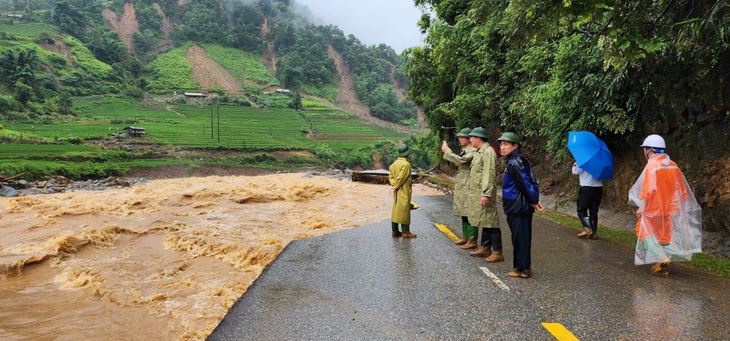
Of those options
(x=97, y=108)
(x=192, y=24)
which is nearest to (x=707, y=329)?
(x=97, y=108)

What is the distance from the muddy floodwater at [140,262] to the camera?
16.4 feet

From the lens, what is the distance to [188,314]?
16.2 feet

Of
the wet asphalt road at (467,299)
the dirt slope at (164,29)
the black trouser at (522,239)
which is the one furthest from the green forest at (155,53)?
the black trouser at (522,239)

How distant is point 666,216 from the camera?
577 cm

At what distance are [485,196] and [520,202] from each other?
24.1 inches

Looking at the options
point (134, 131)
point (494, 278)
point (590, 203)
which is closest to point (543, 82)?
point (590, 203)

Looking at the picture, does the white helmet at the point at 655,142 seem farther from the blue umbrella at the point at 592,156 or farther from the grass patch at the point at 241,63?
the grass patch at the point at 241,63

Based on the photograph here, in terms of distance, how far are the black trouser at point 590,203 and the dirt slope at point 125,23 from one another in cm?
14139

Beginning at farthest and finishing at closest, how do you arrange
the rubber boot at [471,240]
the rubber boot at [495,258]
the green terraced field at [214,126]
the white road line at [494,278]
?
the green terraced field at [214,126], the rubber boot at [471,240], the rubber boot at [495,258], the white road line at [494,278]

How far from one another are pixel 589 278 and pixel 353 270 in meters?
3.22

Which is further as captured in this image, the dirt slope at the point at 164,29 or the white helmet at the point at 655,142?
the dirt slope at the point at 164,29

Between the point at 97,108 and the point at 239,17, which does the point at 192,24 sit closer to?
the point at 239,17

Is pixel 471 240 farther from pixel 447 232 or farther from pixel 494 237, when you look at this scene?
pixel 447 232

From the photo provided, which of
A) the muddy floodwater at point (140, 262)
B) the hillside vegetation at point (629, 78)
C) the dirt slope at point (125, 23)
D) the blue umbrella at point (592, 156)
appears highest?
the dirt slope at point (125, 23)
